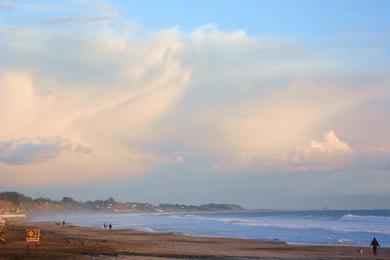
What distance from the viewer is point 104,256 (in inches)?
1222

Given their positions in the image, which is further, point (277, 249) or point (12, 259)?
point (277, 249)

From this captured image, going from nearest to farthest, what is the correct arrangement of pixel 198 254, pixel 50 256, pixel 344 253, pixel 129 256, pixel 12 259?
pixel 12 259
pixel 50 256
pixel 129 256
pixel 198 254
pixel 344 253

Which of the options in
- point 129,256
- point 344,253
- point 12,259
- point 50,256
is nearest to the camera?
point 12,259

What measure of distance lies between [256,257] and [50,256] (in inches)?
438

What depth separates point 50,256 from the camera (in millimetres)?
29609

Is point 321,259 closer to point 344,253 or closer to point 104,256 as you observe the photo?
point 344,253

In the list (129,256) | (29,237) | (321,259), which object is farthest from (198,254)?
(29,237)

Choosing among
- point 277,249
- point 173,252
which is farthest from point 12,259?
point 277,249

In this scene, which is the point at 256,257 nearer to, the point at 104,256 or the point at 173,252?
the point at 173,252

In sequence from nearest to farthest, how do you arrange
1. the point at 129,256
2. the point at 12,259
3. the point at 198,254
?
the point at 12,259 → the point at 129,256 → the point at 198,254

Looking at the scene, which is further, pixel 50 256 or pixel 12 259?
pixel 50 256

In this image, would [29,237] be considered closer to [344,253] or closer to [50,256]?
[50,256]

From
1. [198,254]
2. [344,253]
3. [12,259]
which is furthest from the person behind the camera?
[344,253]

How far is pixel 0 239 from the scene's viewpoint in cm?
4000
